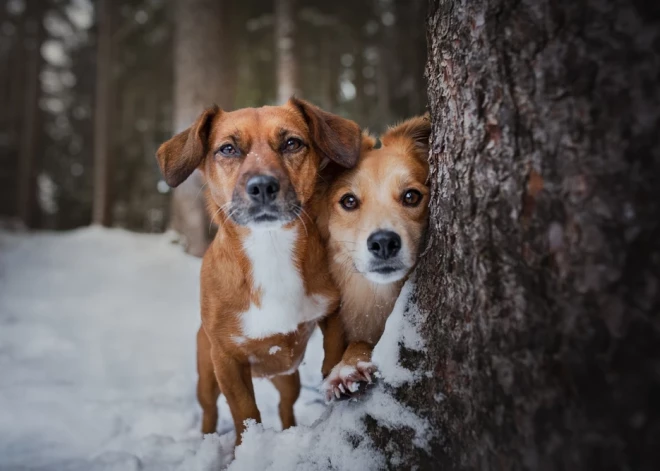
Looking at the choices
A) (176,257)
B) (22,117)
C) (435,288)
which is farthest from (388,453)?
(22,117)

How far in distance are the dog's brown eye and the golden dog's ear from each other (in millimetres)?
1172

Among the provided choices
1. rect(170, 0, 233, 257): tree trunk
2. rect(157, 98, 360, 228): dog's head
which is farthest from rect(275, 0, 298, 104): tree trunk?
rect(157, 98, 360, 228): dog's head

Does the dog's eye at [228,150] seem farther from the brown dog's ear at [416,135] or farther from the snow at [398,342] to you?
the snow at [398,342]

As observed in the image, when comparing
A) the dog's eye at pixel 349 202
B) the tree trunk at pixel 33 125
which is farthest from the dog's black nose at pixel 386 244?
the tree trunk at pixel 33 125

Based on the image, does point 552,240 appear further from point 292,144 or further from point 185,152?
point 185,152

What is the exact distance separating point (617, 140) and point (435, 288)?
82 centimetres

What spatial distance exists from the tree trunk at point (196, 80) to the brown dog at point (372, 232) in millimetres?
4829

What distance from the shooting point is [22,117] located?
60.6ft

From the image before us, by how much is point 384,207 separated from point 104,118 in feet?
39.5

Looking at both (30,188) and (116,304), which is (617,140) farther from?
(30,188)

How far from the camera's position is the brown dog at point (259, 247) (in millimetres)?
2492

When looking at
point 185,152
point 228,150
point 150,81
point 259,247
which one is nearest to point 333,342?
point 259,247

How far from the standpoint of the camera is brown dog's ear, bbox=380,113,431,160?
2.69m

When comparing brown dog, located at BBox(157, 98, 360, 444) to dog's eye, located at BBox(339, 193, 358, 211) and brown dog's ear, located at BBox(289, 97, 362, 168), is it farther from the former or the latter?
dog's eye, located at BBox(339, 193, 358, 211)
